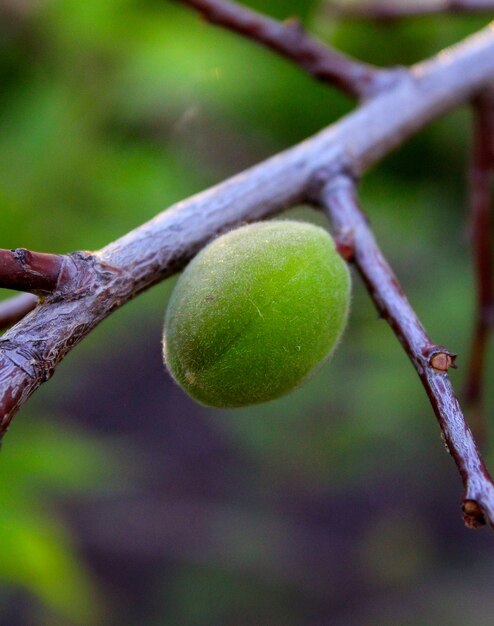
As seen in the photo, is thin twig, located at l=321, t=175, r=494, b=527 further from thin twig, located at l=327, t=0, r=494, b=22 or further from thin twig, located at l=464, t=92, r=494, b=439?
thin twig, located at l=327, t=0, r=494, b=22

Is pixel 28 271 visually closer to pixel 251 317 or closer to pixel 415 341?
pixel 251 317

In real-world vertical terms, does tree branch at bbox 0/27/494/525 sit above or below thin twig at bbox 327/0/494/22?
below

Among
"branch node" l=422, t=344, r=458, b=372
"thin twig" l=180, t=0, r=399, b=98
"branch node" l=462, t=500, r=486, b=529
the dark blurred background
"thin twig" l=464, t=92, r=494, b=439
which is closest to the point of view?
"branch node" l=462, t=500, r=486, b=529

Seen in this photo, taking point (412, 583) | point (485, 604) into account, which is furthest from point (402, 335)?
point (412, 583)

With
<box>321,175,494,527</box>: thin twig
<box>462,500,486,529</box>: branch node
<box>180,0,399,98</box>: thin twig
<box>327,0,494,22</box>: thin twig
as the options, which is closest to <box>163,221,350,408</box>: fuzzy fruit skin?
<box>321,175,494,527</box>: thin twig

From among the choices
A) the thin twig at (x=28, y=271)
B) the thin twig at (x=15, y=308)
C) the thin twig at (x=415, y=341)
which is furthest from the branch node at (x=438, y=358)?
the thin twig at (x=15, y=308)

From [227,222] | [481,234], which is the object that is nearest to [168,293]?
[481,234]

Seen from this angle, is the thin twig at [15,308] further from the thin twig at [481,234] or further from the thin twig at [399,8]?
the thin twig at [399,8]
